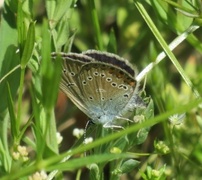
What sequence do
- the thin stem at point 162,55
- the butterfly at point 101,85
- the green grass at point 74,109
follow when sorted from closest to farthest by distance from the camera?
the green grass at point 74,109
the butterfly at point 101,85
the thin stem at point 162,55

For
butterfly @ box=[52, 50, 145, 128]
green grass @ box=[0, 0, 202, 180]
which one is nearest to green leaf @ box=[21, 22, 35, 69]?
green grass @ box=[0, 0, 202, 180]

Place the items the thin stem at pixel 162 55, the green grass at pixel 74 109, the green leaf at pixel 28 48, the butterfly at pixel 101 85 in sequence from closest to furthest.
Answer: the green grass at pixel 74 109, the green leaf at pixel 28 48, the butterfly at pixel 101 85, the thin stem at pixel 162 55

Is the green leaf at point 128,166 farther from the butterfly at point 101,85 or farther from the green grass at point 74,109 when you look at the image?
the butterfly at point 101,85

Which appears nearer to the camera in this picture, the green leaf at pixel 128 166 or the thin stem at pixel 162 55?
the green leaf at pixel 128 166

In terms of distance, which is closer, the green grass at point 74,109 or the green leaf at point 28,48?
the green grass at point 74,109

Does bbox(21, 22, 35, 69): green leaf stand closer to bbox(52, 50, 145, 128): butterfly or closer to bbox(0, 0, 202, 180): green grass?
bbox(0, 0, 202, 180): green grass

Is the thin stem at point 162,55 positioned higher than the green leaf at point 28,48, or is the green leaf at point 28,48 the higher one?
the green leaf at point 28,48

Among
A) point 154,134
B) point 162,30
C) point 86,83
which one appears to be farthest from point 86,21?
point 86,83

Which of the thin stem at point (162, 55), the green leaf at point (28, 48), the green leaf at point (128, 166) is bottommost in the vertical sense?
the green leaf at point (128, 166)

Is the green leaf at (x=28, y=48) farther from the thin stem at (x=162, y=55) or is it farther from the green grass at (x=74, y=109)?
the thin stem at (x=162, y=55)

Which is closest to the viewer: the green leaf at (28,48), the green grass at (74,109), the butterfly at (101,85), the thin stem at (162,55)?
the green grass at (74,109)

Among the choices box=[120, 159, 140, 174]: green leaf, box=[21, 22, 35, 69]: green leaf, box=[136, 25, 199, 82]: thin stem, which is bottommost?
box=[120, 159, 140, 174]: green leaf

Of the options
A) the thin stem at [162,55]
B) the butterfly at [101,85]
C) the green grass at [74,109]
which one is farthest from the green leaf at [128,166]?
the thin stem at [162,55]
